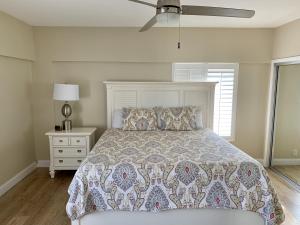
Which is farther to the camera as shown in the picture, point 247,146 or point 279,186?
point 247,146

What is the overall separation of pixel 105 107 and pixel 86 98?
37 cm

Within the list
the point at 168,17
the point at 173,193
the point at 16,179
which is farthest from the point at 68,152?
the point at 168,17

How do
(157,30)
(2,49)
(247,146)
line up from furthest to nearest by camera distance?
1. (247,146)
2. (157,30)
3. (2,49)

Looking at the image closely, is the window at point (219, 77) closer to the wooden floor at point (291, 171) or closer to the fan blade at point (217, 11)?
the wooden floor at point (291, 171)

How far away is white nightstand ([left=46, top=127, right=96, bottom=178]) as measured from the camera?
11.8ft

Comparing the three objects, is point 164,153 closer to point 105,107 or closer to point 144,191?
point 144,191

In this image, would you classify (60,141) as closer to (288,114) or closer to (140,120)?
(140,120)

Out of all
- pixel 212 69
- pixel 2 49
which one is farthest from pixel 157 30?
pixel 2 49

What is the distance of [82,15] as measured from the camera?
326cm

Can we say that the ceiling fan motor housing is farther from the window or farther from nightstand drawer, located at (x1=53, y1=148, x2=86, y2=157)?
nightstand drawer, located at (x1=53, y1=148, x2=86, y2=157)

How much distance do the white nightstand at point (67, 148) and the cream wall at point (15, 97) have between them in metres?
0.50

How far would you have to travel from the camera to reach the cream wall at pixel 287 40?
343 cm

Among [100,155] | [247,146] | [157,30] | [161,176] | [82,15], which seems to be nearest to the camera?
[161,176]

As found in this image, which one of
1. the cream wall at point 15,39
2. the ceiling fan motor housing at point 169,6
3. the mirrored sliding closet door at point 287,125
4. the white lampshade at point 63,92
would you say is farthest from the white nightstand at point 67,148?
the mirrored sliding closet door at point 287,125
